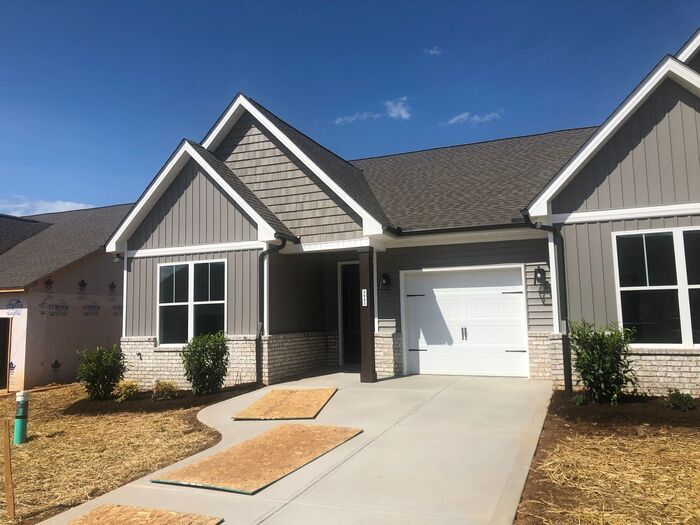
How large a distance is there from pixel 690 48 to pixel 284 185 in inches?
364

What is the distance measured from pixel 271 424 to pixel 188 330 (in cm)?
506

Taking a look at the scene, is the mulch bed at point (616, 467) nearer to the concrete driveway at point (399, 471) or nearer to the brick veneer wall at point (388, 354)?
the concrete driveway at point (399, 471)

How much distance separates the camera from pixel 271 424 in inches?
322

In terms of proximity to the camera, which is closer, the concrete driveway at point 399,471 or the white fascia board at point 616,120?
the concrete driveway at point 399,471

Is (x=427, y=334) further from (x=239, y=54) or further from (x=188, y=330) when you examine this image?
(x=239, y=54)

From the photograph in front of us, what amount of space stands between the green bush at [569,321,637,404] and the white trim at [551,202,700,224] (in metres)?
2.11

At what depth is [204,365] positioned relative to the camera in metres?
10.8

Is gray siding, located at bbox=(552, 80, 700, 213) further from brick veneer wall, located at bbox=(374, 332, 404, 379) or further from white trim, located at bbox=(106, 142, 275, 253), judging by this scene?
white trim, located at bbox=(106, 142, 275, 253)

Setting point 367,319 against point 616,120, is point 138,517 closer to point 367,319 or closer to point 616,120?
point 367,319

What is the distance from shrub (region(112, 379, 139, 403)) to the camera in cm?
1097

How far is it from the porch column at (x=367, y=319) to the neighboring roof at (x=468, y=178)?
1230 mm

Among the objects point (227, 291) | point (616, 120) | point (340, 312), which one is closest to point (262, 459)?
point (227, 291)

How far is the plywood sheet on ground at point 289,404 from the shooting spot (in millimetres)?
8602

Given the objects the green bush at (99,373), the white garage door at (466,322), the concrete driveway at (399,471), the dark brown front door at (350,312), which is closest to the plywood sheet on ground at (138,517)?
the concrete driveway at (399,471)
